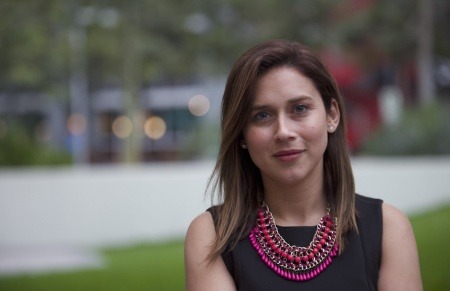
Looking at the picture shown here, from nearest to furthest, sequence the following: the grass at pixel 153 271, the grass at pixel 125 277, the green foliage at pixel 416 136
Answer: the grass at pixel 153 271 → the grass at pixel 125 277 → the green foliage at pixel 416 136

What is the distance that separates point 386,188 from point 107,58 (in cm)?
745

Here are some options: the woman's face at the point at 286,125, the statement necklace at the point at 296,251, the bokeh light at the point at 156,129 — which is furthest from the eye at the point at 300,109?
A: the bokeh light at the point at 156,129

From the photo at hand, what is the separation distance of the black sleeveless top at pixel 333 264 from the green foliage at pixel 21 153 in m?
11.6

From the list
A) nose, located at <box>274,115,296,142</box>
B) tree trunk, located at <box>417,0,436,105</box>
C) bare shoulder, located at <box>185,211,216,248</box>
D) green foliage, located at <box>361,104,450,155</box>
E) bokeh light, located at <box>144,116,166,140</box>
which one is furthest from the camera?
bokeh light, located at <box>144,116,166,140</box>

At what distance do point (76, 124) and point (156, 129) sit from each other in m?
2.97

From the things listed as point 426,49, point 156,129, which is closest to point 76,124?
point 156,129

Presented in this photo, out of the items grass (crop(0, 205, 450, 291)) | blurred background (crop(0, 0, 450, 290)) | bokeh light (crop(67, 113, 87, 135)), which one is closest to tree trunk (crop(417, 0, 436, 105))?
blurred background (crop(0, 0, 450, 290))

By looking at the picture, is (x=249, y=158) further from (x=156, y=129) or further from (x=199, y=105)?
(x=156, y=129)

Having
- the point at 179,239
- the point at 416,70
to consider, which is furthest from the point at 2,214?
the point at 416,70

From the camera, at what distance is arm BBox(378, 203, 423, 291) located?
1888mm

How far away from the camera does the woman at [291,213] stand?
6.14 ft

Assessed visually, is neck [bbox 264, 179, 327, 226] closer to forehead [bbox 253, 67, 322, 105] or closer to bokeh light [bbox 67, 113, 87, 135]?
forehead [bbox 253, 67, 322, 105]

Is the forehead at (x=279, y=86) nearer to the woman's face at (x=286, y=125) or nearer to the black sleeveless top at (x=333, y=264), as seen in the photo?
the woman's face at (x=286, y=125)

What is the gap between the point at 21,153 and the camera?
1312 centimetres
